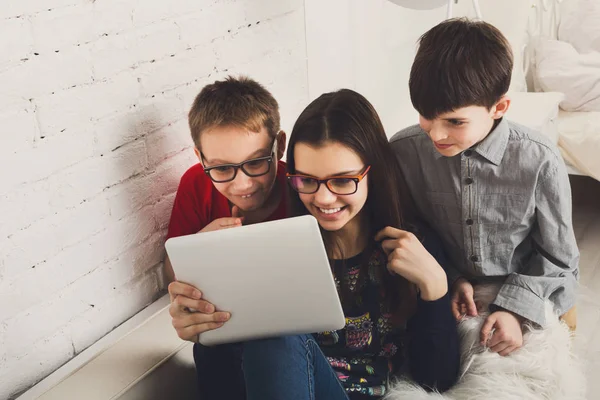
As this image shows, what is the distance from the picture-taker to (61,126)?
1.21 m

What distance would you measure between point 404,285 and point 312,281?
0.30 m

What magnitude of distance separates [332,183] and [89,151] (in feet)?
1.67

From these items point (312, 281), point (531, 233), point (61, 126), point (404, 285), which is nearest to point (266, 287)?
point (312, 281)

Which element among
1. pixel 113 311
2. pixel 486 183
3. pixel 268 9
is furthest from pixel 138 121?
pixel 486 183

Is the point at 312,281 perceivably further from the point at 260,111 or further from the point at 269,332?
the point at 260,111

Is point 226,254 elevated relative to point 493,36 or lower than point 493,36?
lower

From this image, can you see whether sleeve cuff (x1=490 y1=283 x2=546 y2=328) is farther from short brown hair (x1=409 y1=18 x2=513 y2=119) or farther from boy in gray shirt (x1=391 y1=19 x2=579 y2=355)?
short brown hair (x1=409 y1=18 x2=513 y2=119)

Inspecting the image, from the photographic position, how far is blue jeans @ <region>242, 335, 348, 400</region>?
1.08 metres

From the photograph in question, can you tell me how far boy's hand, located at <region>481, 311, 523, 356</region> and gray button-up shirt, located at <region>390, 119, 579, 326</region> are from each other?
0.09 feet

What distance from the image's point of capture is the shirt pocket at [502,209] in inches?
53.4

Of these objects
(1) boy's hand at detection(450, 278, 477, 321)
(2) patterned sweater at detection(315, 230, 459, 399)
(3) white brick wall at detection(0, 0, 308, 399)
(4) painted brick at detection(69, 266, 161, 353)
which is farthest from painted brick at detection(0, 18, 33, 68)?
(1) boy's hand at detection(450, 278, 477, 321)

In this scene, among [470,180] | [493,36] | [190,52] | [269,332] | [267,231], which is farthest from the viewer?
[190,52]

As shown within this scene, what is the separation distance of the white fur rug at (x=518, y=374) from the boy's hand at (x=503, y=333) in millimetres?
14

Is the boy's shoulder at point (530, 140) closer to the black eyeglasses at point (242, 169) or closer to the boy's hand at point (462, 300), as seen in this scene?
the boy's hand at point (462, 300)
